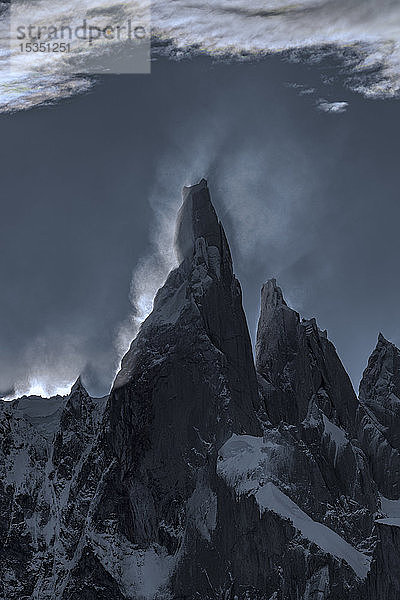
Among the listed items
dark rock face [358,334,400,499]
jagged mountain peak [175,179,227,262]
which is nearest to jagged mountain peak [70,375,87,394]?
jagged mountain peak [175,179,227,262]

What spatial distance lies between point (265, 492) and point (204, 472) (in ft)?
36.9

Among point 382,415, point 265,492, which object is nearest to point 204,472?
point 265,492

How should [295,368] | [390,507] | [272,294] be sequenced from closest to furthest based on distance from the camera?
[390,507], [295,368], [272,294]

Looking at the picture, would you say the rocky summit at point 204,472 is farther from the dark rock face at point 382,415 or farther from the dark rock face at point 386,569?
the dark rock face at point 382,415

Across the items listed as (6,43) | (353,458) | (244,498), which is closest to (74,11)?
(6,43)

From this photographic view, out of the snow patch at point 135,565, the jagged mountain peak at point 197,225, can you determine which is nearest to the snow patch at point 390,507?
the snow patch at point 135,565

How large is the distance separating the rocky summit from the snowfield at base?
24 centimetres

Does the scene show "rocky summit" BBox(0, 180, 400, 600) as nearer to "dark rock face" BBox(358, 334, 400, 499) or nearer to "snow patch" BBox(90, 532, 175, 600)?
"snow patch" BBox(90, 532, 175, 600)

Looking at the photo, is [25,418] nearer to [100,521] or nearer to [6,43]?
[100,521]

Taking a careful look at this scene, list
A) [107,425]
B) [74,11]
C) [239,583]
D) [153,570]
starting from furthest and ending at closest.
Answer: [107,425] < [153,570] < [239,583] < [74,11]

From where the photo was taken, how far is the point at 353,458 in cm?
14338

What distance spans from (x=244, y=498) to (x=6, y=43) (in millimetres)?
67791

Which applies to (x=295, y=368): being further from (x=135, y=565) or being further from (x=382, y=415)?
(x=135, y=565)

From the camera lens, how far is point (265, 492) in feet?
386
